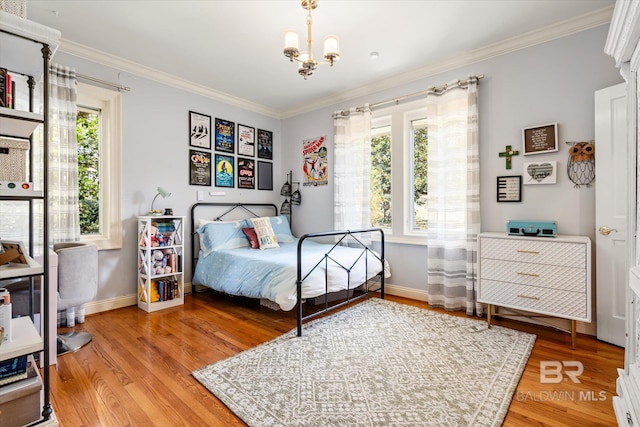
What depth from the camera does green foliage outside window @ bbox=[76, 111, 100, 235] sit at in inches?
124

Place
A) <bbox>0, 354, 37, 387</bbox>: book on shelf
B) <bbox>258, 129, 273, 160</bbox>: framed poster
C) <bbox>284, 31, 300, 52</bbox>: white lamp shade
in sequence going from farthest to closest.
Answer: <bbox>258, 129, 273, 160</bbox>: framed poster
<bbox>284, 31, 300, 52</bbox>: white lamp shade
<bbox>0, 354, 37, 387</bbox>: book on shelf

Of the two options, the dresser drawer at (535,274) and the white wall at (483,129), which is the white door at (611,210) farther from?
the dresser drawer at (535,274)

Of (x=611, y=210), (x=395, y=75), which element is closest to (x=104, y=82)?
(x=395, y=75)

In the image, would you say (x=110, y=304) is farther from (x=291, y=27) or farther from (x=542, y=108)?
(x=542, y=108)

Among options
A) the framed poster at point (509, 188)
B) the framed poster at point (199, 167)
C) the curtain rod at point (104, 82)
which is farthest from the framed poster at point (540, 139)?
the curtain rod at point (104, 82)

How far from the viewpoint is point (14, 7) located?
4.23ft

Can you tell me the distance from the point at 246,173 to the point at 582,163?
3726mm

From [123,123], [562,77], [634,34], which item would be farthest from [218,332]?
[562,77]

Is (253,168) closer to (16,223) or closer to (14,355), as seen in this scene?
(16,223)

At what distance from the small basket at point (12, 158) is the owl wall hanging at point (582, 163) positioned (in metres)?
3.53

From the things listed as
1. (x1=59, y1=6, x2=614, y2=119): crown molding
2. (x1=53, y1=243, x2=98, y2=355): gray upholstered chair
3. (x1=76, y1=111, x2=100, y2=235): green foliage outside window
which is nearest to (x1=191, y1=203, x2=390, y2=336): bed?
(x1=76, y1=111, x2=100, y2=235): green foliage outside window

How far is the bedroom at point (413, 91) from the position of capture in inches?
102

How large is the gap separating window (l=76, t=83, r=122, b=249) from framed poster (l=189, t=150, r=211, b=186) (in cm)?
79

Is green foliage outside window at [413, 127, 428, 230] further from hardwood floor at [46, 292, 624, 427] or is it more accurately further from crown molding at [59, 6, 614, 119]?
hardwood floor at [46, 292, 624, 427]
